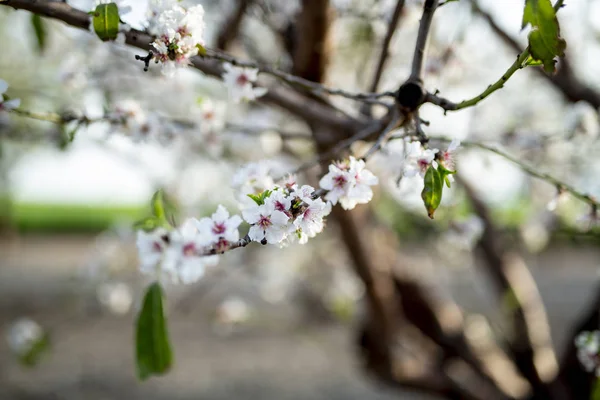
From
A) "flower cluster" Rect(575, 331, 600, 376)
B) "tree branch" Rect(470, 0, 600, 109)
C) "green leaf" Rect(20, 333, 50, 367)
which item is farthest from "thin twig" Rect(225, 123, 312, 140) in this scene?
"green leaf" Rect(20, 333, 50, 367)

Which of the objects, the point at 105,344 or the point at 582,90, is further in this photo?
the point at 105,344

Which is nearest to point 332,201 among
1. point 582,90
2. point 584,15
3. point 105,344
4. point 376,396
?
point 582,90

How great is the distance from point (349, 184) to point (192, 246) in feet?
0.78

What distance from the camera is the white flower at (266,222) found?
2.14 ft

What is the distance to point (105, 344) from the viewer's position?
162 inches

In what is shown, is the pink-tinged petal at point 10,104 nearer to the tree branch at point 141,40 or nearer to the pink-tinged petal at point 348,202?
the tree branch at point 141,40

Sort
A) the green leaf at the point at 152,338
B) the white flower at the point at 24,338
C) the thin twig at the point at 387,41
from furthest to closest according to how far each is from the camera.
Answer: the white flower at the point at 24,338 → the thin twig at the point at 387,41 → the green leaf at the point at 152,338

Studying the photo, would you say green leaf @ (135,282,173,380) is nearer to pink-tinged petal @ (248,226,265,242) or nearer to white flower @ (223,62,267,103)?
pink-tinged petal @ (248,226,265,242)

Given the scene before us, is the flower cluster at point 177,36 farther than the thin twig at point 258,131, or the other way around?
the thin twig at point 258,131

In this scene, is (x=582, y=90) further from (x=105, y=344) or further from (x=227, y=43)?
(x=105, y=344)

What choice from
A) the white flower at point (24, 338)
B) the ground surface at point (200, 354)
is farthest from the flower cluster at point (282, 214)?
the ground surface at point (200, 354)

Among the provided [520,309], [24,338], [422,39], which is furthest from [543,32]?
[24,338]

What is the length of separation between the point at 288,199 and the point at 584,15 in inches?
78.4

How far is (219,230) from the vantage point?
26.5 inches
